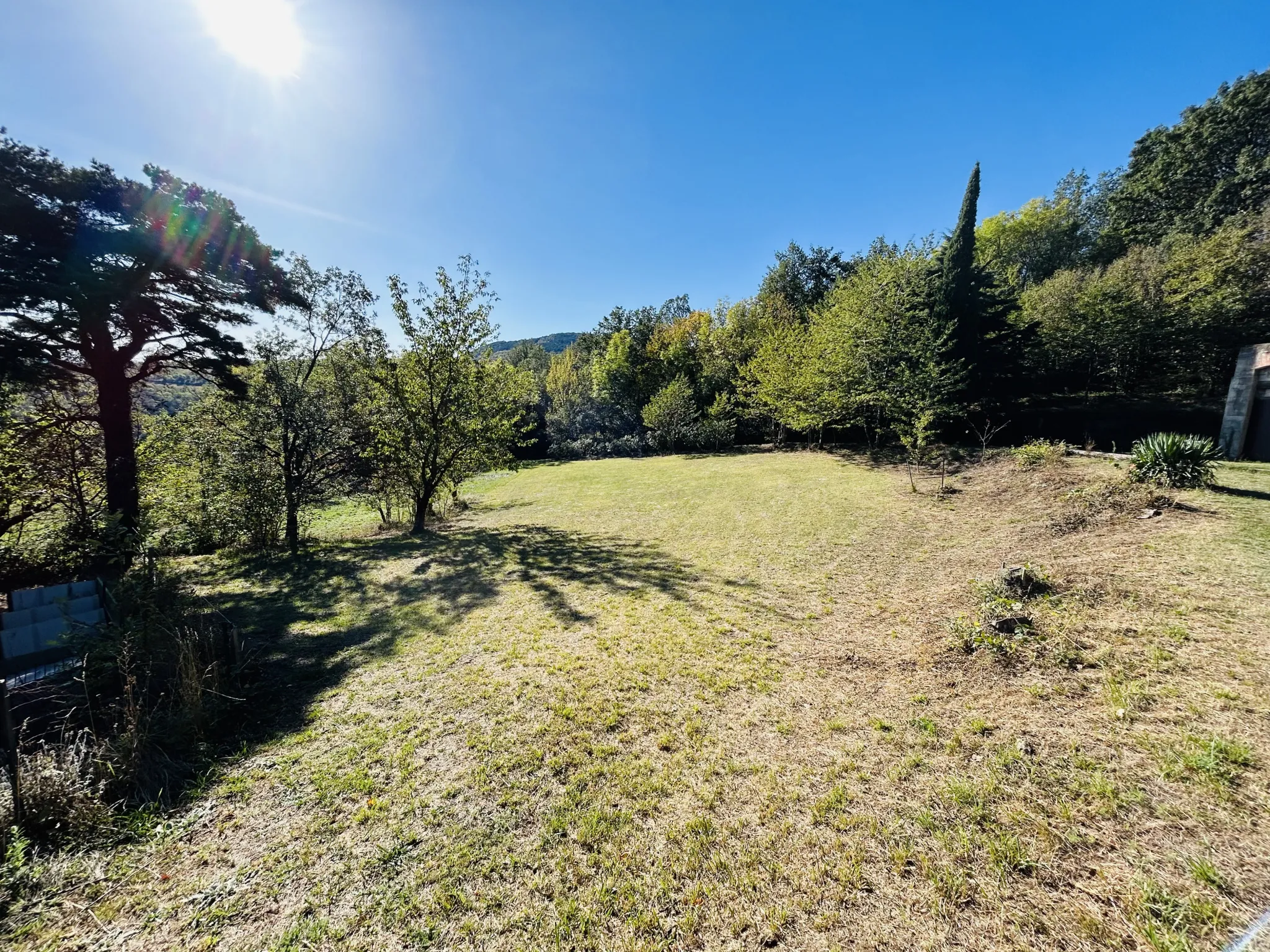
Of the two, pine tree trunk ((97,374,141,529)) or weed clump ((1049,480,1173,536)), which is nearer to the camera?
weed clump ((1049,480,1173,536))

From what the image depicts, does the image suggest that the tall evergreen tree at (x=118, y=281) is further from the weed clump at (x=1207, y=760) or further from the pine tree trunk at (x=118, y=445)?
the weed clump at (x=1207, y=760)

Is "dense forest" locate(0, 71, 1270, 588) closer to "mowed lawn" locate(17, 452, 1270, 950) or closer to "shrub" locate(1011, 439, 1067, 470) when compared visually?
"shrub" locate(1011, 439, 1067, 470)

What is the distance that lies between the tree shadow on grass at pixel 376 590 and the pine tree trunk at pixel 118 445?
2.45 metres

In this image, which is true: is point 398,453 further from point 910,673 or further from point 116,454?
point 910,673

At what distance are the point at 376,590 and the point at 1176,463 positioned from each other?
16.7m

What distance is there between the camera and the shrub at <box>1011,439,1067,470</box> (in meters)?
12.6

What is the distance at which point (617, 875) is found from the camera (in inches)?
111

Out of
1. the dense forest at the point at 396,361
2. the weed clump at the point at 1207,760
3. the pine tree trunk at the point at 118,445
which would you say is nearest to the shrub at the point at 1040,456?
the dense forest at the point at 396,361

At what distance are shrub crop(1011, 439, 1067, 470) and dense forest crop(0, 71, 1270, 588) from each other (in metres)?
2.93

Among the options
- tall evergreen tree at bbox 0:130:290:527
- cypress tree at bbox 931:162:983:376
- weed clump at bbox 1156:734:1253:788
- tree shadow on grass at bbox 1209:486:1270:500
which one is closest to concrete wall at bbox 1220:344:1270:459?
tree shadow on grass at bbox 1209:486:1270:500

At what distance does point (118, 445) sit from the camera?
30.1 feet

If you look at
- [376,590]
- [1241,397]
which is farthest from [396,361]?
[1241,397]

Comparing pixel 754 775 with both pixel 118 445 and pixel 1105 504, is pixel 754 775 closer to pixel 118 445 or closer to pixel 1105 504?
pixel 1105 504

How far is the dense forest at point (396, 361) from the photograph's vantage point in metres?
7.94
